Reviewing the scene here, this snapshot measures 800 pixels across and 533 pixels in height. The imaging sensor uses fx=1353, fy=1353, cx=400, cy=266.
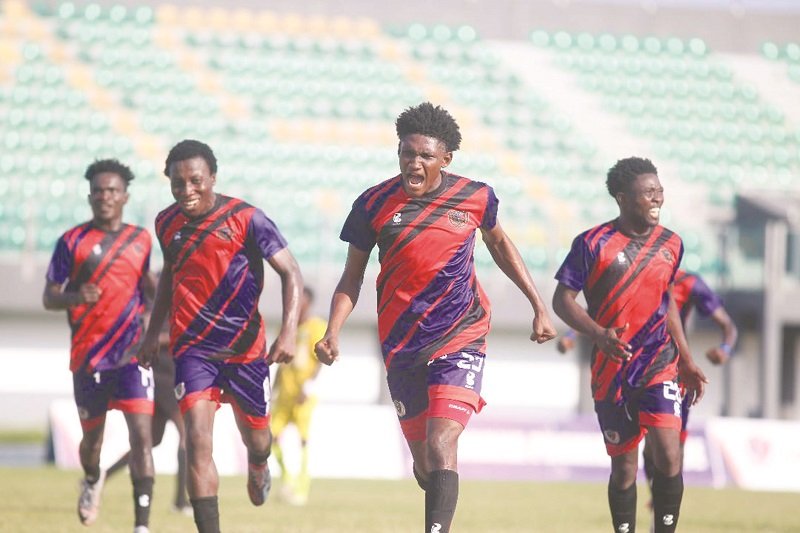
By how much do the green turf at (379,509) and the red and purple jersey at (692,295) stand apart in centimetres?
209

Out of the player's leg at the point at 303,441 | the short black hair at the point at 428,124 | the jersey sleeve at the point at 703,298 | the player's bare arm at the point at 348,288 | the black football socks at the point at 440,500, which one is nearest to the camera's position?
the black football socks at the point at 440,500

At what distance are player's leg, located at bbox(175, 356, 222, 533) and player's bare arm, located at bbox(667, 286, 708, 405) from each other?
10.1 feet

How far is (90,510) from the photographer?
34.5 ft

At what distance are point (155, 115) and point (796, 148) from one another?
16451 millimetres

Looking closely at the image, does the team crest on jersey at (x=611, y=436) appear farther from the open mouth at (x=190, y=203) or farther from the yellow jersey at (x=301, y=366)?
the yellow jersey at (x=301, y=366)

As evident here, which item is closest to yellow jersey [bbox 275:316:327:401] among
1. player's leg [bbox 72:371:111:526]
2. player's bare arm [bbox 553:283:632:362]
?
player's leg [bbox 72:371:111:526]

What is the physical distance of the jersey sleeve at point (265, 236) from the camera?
8375 millimetres

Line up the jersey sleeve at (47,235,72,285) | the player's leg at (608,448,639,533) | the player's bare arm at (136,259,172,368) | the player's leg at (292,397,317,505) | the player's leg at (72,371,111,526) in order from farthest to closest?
the player's leg at (292,397,317,505) → the jersey sleeve at (47,235,72,285) → the player's leg at (72,371,111,526) → the player's leg at (608,448,639,533) → the player's bare arm at (136,259,172,368)

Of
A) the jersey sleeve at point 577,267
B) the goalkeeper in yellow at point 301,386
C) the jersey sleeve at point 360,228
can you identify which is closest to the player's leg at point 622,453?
the jersey sleeve at point 577,267

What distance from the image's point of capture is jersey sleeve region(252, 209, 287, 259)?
8375 millimetres

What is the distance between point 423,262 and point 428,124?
0.79m

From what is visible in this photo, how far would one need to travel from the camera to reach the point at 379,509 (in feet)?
47.6

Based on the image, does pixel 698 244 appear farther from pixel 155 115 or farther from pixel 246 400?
pixel 246 400

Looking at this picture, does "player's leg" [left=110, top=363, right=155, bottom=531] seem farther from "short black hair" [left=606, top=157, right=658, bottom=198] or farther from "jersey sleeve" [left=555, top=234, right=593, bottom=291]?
"short black hair" [left=606, top=157, right=658, bottom=198]
